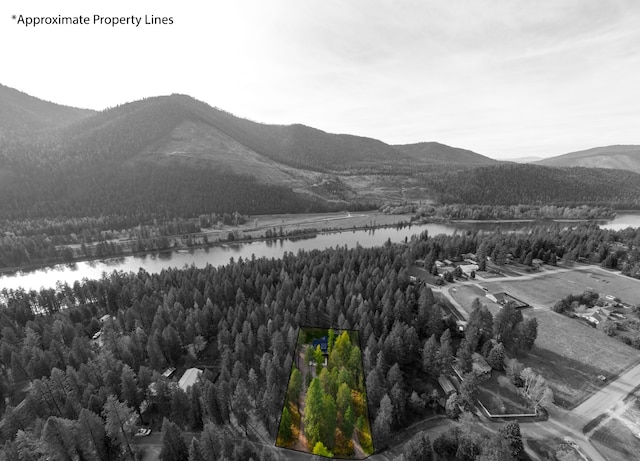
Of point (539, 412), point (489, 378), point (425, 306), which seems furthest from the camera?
point (425, 306)

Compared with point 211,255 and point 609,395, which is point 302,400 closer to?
point 609,395

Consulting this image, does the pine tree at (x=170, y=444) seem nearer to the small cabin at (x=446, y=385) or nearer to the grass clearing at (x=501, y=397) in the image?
the small cabin at (x=446, y=385)

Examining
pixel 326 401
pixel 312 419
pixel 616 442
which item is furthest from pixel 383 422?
pixel 616 442

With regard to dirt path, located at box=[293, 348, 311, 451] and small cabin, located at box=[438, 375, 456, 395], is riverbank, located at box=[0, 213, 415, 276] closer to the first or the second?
small cabin, located at box=[438, 375, 456, 395]

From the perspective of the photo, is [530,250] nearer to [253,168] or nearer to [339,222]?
[339,222]

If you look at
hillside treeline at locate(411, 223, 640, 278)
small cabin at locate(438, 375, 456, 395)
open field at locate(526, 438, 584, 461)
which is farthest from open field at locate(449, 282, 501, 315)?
open field at locate(526, 438, 584, 461)

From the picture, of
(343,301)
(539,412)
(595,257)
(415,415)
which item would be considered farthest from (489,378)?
(595,257)
